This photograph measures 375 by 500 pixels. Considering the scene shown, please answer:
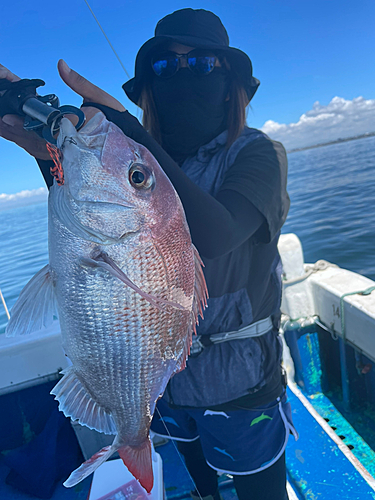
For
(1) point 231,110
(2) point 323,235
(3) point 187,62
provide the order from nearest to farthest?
(3) point 187,62
(1) point 231,110
(2) point 323,235

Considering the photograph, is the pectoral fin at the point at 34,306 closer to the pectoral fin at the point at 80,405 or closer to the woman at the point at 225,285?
the pectoral fin at the point at 80,405

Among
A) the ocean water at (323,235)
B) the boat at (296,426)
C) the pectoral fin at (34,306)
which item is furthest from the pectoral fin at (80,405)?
the ocean water at (323,235)

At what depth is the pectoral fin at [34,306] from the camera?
3.17ft

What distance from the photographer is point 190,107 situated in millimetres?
1561

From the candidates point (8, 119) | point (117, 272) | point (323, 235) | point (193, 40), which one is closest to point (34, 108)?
point (8, 119)

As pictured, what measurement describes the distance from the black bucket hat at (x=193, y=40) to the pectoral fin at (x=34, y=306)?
108 cm

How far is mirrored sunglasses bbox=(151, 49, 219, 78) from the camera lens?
1.48 m

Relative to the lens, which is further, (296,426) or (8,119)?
(296,426)

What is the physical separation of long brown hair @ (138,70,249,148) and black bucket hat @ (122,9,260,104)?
36 millimetres

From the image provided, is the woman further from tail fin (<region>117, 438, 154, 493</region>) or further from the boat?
the boat

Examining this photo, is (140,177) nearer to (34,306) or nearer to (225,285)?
(34,306)

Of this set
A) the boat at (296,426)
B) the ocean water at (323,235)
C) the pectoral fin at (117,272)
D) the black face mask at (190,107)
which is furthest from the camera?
the ocean water at (323,235)

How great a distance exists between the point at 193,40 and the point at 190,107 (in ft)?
0.86

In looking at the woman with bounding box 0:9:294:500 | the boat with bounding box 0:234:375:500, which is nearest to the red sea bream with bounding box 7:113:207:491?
the woman with bounding box 0:9:294:500
